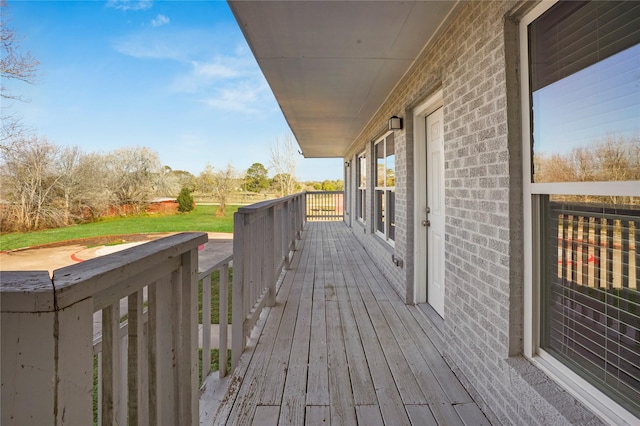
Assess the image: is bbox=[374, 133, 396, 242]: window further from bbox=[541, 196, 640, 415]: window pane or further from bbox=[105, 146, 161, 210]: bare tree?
bbox=[105, 146, 161, 210]: bare tree

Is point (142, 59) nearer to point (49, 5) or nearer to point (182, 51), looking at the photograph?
point (182, 51)

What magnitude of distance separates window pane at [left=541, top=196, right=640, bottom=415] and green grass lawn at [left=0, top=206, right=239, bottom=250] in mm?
9602

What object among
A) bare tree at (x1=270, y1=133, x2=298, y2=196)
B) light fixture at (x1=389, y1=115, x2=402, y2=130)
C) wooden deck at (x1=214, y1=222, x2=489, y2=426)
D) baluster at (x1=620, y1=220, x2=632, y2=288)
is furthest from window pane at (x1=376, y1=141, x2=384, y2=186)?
bare tree at (x1=270, y1=133, x2=298, y2=196)

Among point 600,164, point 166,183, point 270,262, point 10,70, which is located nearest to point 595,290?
point 600,164

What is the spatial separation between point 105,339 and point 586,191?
5.60 ft

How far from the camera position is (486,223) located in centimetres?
187

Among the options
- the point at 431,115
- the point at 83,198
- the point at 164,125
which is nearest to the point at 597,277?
the point at 431,115

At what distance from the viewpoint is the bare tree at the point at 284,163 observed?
67.1ft

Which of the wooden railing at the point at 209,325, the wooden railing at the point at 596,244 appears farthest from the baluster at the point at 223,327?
the wooden railing at the point at 596,244

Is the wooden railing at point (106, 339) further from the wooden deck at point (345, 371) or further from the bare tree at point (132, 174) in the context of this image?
the bare tree at point (132, 174)

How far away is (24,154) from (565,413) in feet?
56.7

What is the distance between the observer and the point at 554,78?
1.45 meters

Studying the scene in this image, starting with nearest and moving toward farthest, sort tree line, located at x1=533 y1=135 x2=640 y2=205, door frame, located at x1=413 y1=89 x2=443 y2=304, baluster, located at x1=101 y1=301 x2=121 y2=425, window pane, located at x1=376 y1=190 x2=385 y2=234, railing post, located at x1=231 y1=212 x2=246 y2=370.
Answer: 1. baluster, located at x1=101 y1=301 x2=121 y2=425
2. tree line, located at x1=533 y1=135 x2=640 y2=205
3. railing post, located at x1=231 y1=212 x2=246 y2=370
4. door frame, located at x1=413 y1=89 x2=443 y2=304
5. window pane, located at x1=376 y1=190 x2=385 y2=234

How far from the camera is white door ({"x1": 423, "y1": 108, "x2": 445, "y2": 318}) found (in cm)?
299
